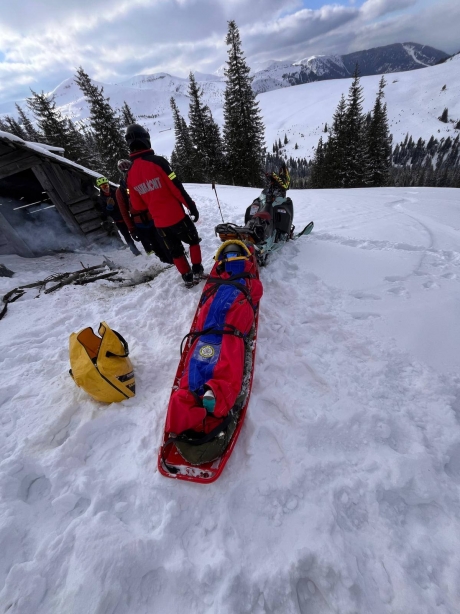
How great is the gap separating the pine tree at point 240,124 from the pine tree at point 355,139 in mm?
7240

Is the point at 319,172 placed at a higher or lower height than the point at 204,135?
lower

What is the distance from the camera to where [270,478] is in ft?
6.92

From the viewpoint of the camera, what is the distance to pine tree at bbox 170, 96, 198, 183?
27016 millimetres

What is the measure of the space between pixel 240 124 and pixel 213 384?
2356cm

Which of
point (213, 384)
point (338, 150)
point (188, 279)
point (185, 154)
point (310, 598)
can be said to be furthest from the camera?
point (185, 154)

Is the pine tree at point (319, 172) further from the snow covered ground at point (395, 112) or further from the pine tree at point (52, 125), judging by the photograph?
the snow covered ground at point (395, 112)

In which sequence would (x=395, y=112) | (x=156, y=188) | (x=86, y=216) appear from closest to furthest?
1. (x=156, y=188)
2. (x=86, y=216)
3. (x=395, y=112)

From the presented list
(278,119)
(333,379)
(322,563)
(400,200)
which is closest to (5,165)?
(333,379)

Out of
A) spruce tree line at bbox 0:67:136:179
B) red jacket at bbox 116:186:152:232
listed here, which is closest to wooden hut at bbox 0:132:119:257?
red jacket at bbox 116:186:152:232

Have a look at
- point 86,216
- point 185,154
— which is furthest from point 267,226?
point 185,154

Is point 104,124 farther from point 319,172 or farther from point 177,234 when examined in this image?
point 177,234

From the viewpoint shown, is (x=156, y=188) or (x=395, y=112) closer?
(x=156, y=188)

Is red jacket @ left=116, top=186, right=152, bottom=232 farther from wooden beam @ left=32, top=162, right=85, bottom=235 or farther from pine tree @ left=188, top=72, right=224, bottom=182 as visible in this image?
pine tree @ left=188, top=72, right=224, bottom=182

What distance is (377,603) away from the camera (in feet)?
5.13
